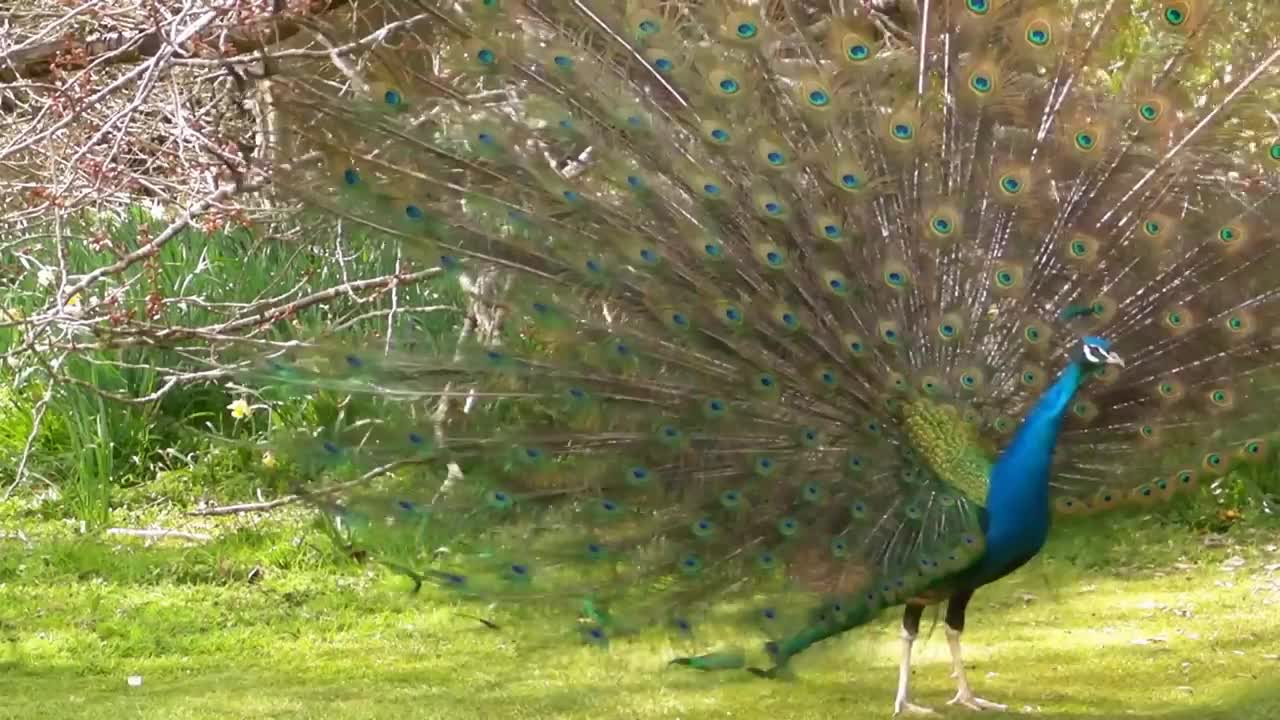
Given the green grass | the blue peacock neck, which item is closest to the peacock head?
the blue peacock neck

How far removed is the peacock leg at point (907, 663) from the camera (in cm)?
452

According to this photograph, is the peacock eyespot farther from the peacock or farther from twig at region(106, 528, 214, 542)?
twig at region(106, 528, 214, 542)

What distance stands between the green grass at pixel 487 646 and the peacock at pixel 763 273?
345 mm

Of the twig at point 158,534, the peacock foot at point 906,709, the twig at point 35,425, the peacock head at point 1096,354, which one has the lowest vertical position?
the twig at point 158,534

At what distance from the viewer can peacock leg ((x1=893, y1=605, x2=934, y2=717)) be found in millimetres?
4520

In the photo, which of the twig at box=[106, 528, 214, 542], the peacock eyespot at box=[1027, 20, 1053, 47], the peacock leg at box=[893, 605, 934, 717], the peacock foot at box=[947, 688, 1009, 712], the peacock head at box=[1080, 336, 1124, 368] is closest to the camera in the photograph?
the peacock head at box=[1080, 336, 1124, 368]

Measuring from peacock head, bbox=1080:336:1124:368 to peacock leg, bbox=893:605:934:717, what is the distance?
89 cm

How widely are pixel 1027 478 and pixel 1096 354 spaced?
0.36 metres

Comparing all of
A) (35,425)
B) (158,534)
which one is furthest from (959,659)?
(158,534)

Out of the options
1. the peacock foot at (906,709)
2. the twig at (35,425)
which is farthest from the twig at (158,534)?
the peacock foot at (906,709)

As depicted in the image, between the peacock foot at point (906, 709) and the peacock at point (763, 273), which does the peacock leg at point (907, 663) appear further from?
the peacock at point (763, 273)

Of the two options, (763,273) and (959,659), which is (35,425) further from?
(959,659)

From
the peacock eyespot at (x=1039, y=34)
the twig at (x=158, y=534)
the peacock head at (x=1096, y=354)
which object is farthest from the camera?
the twig at (x=158, y=534)

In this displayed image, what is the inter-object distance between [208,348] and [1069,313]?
4217mm
